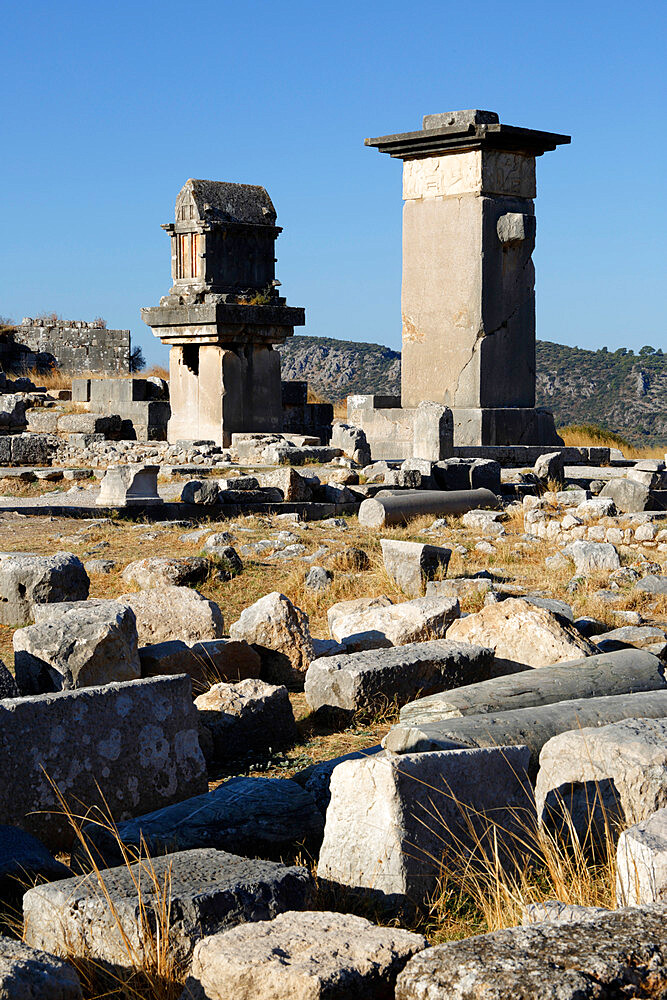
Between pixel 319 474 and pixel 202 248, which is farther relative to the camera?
pixel 202 248

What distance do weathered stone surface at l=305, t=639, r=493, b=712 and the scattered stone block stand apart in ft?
20.8

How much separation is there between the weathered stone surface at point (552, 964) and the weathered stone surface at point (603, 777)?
1.06 metres

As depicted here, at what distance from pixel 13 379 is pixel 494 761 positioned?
22103mm

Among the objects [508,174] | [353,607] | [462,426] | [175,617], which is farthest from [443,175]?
[175,617]

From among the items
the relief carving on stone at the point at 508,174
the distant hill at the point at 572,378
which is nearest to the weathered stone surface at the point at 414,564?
the relief carving on stone at the point at 508,174

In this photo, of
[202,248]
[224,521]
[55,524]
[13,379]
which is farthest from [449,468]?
[13,379]

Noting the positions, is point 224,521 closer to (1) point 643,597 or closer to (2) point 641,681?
(1) point 643,597

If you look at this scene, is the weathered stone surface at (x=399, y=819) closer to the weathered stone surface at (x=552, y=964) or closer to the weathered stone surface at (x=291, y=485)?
the weathered stone surface at (x=552, y=964)

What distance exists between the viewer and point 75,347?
1038 inches

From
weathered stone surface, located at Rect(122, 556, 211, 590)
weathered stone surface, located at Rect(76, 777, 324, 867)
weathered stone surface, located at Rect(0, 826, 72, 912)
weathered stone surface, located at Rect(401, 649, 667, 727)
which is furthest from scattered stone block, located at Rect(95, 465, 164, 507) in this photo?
weathered stone surface, located at Rect(0, 826, 72, 912)

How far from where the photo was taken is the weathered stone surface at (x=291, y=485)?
1162 centimetres

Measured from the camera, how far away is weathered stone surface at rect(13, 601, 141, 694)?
14.9ft

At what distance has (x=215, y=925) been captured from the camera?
2664mm

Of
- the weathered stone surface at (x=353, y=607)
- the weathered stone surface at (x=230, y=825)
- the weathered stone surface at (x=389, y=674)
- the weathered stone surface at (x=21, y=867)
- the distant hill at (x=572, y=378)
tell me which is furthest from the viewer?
the distant hill at (x=572, y=378)
